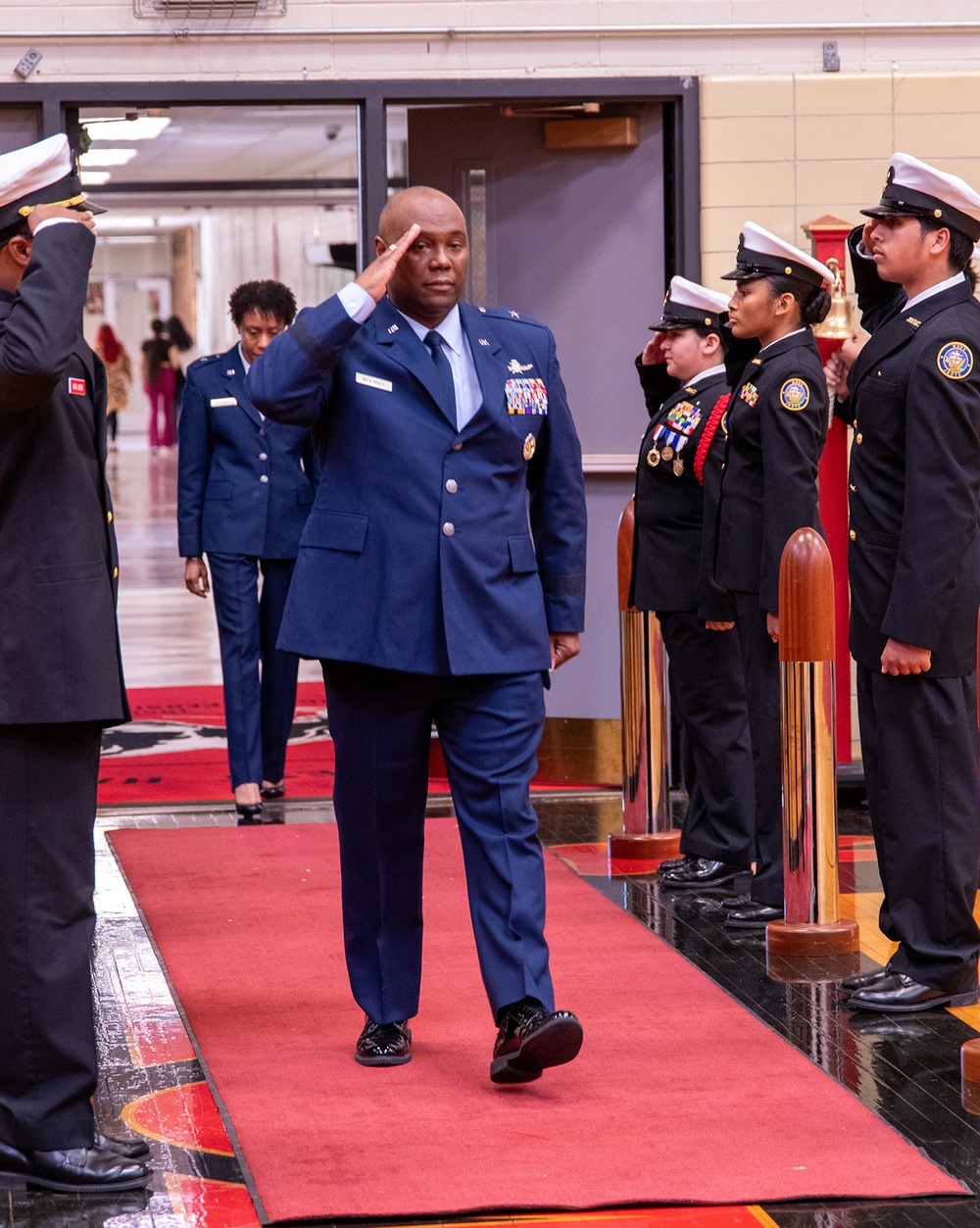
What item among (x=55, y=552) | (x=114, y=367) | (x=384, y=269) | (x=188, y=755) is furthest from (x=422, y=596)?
(x=114, y=367)

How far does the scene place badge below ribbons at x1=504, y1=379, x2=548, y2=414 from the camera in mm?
3680

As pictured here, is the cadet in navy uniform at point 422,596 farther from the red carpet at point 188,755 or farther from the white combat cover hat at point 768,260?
the red carpet at point 188,755

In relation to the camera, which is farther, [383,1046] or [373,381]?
[383,1046]

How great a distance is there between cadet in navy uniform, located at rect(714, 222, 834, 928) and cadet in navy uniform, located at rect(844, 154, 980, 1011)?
500mm

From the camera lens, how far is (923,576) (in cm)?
398

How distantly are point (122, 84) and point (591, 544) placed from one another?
8.01ft

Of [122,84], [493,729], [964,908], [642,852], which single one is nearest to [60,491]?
[493,729]

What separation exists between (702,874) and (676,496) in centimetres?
110

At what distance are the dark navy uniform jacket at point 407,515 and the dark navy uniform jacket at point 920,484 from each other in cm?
87

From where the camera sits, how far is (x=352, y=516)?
11.8ft

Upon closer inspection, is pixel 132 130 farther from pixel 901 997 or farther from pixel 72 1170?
pixel 72 1170

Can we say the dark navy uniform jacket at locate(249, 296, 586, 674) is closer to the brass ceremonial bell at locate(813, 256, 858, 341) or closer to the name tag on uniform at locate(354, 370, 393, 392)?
the name tag on uniform at locate(354, 370, 393, 392)

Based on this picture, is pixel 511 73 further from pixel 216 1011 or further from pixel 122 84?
pixel 216 1011

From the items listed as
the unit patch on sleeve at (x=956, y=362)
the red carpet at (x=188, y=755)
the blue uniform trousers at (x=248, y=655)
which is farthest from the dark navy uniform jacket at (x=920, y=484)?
the red carpet at (x=188, y=755)
